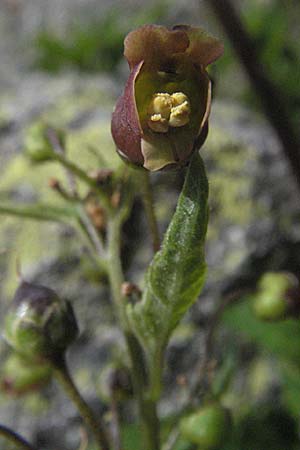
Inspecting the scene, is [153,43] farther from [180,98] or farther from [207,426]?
[207,426]

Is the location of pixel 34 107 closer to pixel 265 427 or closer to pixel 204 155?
pixel 204 155

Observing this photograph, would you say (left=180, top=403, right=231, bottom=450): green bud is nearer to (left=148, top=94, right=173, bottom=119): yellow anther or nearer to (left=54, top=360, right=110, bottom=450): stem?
(left=54, top=360, right=110, bottom=450): stem

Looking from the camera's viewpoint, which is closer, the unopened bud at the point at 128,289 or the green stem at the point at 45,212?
the unopened bud at the point at 128,289

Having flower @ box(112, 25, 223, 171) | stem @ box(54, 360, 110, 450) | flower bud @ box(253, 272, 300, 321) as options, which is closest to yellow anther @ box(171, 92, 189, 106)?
flower @ box(112, 25, 223, 171)

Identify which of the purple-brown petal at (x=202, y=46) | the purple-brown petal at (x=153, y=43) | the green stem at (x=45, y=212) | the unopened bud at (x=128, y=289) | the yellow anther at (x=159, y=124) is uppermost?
the purple-brown petal at (x=153, y=43)

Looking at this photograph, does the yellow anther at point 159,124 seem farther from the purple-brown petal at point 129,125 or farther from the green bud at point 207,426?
the green bud at point 207,426

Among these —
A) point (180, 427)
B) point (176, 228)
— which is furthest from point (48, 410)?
point (176, 228)

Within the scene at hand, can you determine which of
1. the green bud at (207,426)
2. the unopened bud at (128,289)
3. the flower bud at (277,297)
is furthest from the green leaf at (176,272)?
the flower bud at (277,297)
